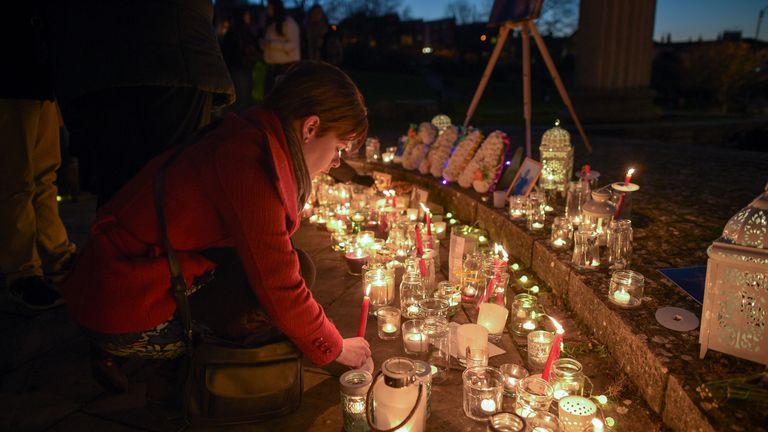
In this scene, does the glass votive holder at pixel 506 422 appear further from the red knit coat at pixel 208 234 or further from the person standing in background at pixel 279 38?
the person standing in background at pixel 279 38

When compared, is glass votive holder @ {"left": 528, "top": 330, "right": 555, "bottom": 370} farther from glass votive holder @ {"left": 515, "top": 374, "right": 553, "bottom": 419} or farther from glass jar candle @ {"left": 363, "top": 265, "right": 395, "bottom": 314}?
glass jar candle @ {"left": 363, "top": 265, "right": 395, "bottom": 314}

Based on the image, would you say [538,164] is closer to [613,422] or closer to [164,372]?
[613,422]

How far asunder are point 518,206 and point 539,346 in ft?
5.69

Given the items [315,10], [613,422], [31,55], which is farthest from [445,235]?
[315,10]

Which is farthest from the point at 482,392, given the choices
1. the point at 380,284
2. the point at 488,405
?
the point at 380,284

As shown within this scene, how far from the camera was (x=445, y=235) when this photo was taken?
471cm

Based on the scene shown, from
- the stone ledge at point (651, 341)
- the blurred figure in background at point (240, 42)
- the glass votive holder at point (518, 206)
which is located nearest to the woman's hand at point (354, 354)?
the stone ledge at point (651, 341)

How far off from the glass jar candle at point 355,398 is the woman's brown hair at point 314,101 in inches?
33.0

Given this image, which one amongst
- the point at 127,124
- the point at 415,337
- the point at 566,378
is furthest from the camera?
the point at 127,124

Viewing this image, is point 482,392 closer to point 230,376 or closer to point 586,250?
point 230,376

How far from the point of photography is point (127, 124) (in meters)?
2.94

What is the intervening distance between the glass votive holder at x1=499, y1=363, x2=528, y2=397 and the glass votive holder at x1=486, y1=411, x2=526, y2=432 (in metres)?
0.51

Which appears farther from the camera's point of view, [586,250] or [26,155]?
[26,155]

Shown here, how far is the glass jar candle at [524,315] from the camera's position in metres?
2.87
